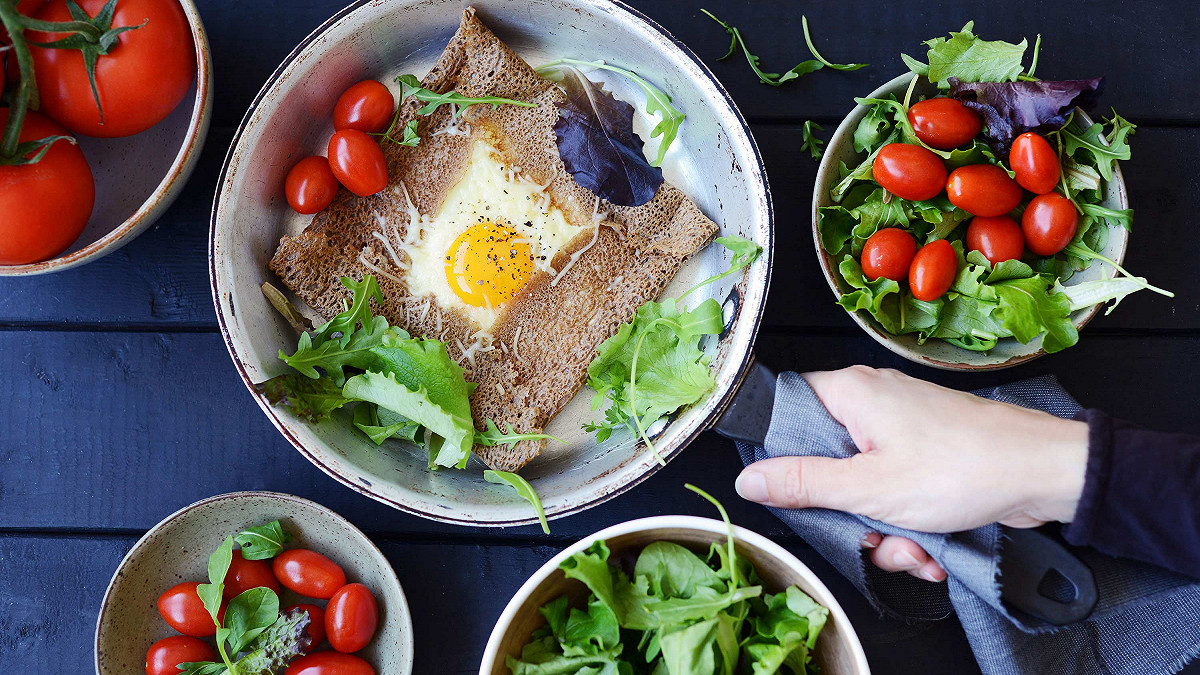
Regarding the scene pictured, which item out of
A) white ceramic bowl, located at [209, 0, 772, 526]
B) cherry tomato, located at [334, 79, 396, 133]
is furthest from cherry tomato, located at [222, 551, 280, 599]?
cherry tomato, located at [334, 79, 396, 133]

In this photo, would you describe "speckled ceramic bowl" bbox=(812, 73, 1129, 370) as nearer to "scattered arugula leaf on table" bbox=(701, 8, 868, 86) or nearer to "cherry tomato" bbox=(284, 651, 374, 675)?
"scattered arugula leaf on table" bbox=(701, 8, 868, 86)

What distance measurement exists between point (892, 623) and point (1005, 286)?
2.02 ft

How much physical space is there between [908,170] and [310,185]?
98 cm

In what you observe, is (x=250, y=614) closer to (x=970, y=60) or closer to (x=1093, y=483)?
(x=1093, y=483)

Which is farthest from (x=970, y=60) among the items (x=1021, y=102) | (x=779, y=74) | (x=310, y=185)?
(x=310, y=185)

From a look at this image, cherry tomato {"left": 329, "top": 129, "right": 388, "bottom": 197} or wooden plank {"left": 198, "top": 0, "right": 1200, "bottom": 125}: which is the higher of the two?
wooden plank {"left": 198, "top": 0, "right": 1200, "bottom": 125}

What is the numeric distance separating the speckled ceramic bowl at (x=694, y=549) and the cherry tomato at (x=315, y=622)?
385 millimetres

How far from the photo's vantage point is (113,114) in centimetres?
113

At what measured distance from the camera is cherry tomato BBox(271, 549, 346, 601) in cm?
126

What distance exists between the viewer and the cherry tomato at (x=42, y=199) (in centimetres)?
108

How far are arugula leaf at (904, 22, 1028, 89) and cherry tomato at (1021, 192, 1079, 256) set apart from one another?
0.67 ft

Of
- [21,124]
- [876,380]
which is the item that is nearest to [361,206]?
[21,124]

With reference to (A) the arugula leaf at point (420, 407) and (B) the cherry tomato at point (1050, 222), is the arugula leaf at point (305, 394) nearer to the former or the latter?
(A) the arugula leaf at point (420, 407)

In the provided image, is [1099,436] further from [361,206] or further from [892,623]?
[361,206]
